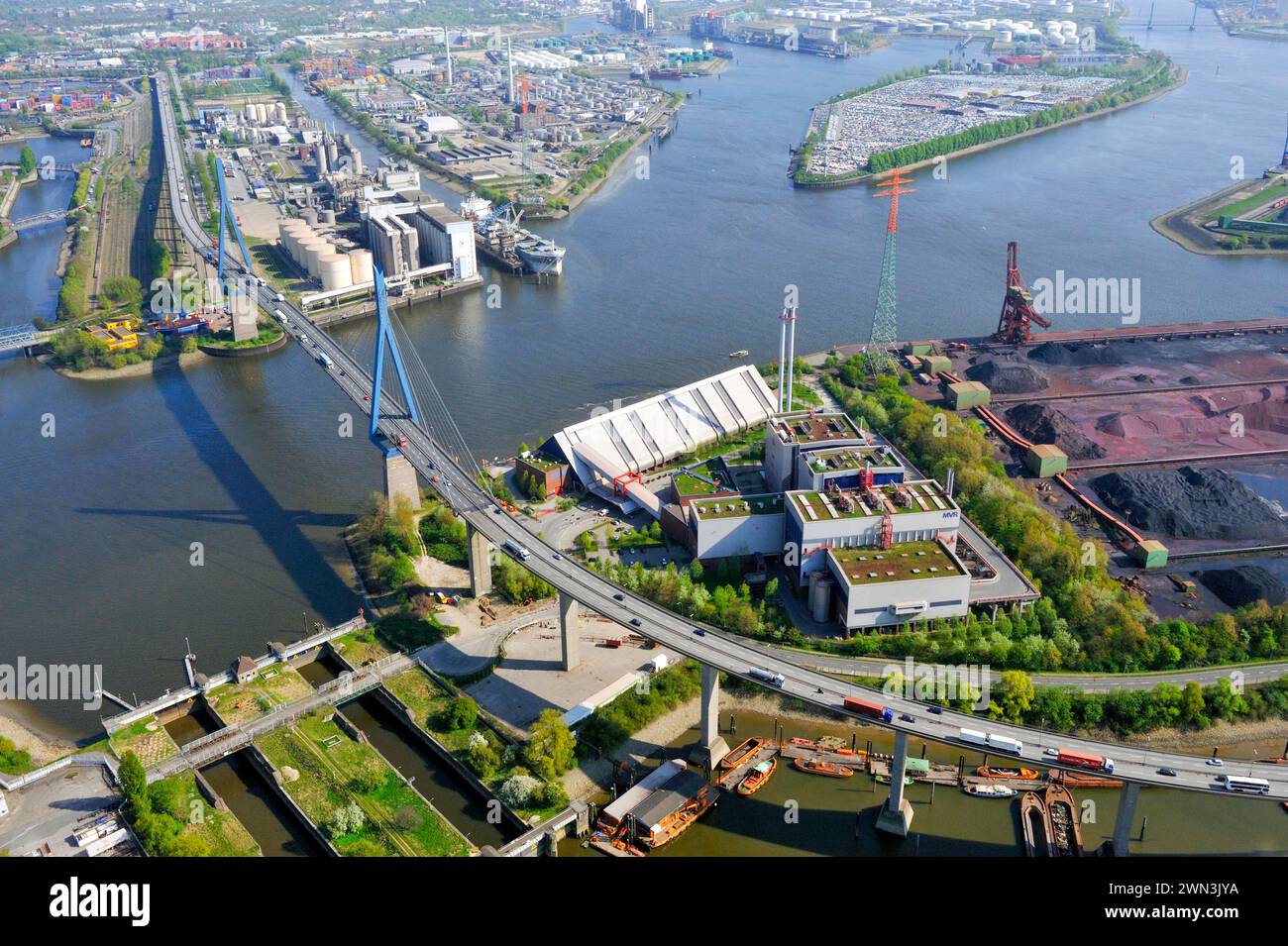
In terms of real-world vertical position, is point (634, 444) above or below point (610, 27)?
below

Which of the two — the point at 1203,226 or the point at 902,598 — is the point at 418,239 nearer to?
the point at 902,598

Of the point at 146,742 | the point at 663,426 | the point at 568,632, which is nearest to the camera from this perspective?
the point at 146,742

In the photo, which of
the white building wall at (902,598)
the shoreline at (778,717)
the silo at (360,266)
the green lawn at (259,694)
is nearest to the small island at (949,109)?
the silo at (360,266)

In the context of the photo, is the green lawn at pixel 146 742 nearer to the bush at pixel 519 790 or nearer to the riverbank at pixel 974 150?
the bush at pixel 519 790

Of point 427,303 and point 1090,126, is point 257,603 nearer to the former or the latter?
point 427,303

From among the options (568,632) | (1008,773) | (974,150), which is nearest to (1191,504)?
(1008,773)

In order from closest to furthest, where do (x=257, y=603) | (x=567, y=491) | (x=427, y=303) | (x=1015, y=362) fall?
(x=257, y=603) → (x=567, y=491) → (x=1015, y=362) → (x=427, y=303)
